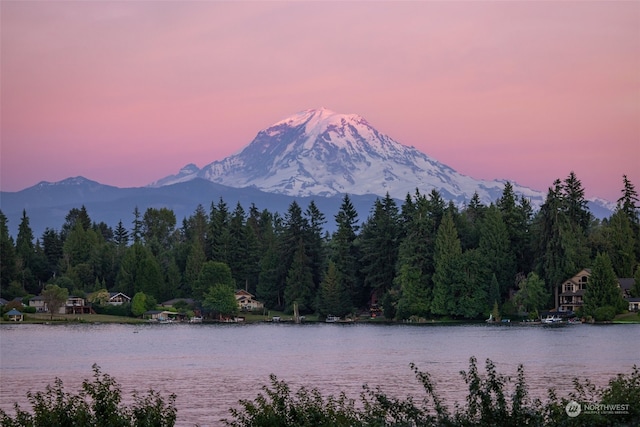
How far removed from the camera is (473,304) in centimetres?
12188

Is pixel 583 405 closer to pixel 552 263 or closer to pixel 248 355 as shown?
pixel 248 355

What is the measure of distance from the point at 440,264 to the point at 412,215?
30.0 ft

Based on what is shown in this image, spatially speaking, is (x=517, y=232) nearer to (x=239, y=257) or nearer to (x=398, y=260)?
(x=398, y=260)

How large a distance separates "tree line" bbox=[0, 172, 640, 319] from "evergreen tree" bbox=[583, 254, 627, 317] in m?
0.20

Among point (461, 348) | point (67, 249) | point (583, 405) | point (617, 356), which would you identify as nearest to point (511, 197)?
point (461, 348)

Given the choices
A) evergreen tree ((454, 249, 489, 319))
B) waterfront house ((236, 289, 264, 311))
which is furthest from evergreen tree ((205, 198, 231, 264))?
evergreen tree ((454, 249, 489, 319))

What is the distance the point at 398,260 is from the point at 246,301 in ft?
97.2

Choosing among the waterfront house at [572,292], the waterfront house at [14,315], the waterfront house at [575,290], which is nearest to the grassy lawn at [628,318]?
the waterfront house at [575,290]

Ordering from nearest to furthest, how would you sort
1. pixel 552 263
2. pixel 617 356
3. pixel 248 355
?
pixel 617 356
pixel 248 355
pixel 552 263

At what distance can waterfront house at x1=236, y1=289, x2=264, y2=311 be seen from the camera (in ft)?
480

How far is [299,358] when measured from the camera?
68.6m

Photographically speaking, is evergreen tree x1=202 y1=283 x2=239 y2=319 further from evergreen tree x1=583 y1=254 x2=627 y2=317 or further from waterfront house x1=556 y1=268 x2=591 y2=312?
evergreen tree x1=583 y1=254 x2=627 y2=317

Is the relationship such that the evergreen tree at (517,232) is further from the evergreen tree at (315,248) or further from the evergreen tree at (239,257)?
the evergreen tree at (239,257)

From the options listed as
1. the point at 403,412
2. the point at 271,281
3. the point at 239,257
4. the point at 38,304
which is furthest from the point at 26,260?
the point at 403,412
